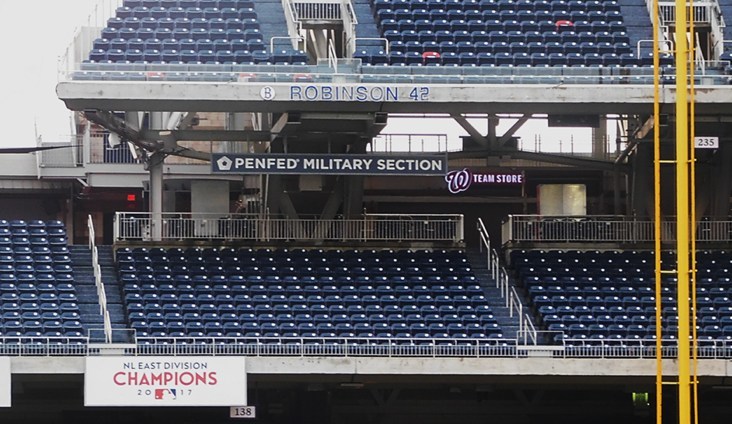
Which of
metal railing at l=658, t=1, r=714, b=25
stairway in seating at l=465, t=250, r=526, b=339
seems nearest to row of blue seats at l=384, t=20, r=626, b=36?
metal railing at l=658, t=1, r=714, b=25

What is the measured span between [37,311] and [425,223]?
30.2 ft

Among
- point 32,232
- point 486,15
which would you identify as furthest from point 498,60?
point 32,232

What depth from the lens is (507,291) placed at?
37.3 m

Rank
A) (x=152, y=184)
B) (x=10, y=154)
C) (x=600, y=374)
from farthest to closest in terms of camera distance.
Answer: (x=10, y=154) < (x=152, y=184) < (x=600, y=374)

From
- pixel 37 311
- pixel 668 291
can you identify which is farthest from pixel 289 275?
pixel 668 291

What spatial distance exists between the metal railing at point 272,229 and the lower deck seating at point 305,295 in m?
0.75

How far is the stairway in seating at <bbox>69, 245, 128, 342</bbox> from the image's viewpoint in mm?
34594

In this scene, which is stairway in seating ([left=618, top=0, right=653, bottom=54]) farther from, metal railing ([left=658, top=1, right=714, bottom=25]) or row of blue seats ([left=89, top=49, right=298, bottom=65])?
row of blue seats ([left=89, top=49, right=298, bottom=65])

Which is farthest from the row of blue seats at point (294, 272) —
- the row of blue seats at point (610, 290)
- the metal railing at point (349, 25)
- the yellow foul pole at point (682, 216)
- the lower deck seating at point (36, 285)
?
the yellow foul pole at point (682, 216)

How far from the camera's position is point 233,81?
118 ft

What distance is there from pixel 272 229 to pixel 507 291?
17.5 ft

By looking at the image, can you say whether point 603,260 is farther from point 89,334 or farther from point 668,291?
point 89,334

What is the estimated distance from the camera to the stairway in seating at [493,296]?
35781 millimetres

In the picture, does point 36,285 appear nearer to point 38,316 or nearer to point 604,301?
point 38,316
